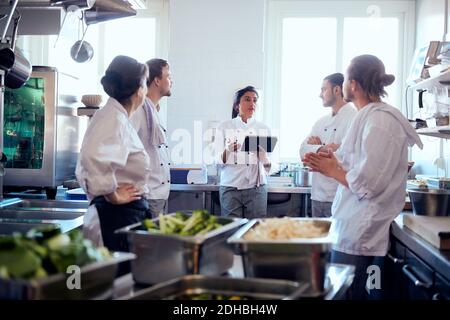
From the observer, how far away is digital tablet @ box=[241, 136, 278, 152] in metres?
3.69

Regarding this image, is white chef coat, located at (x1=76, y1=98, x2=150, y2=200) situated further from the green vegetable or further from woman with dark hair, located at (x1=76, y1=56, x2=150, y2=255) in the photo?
the green vegetable

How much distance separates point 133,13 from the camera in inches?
113

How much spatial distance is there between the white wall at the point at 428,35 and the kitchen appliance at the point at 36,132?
254 cm

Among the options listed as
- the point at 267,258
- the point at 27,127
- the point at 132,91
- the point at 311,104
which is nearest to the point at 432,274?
the point at 267,258

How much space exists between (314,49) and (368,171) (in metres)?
3.10

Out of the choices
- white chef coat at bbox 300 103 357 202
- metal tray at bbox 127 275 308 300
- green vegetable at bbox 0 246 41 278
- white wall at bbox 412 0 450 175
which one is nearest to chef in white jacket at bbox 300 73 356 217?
white chef coat at bbox 300 103 357 202

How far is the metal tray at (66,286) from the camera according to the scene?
0.89 metres

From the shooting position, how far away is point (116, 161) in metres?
1.74

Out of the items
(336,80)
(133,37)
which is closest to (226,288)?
(336,80)

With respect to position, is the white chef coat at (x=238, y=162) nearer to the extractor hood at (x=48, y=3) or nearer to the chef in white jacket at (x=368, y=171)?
the extractor hood at (x=48, y=3)

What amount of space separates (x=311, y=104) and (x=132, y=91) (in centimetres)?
316

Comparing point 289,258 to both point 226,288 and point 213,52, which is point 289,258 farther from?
point 213,52

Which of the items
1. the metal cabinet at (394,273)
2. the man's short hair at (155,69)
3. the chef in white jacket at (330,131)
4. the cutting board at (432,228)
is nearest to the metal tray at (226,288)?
the cutting board at (432,228)

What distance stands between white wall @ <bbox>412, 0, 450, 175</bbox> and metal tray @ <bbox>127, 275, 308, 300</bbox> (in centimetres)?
273
